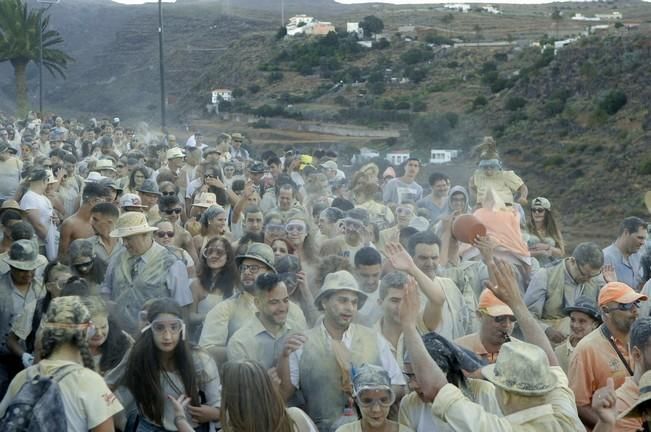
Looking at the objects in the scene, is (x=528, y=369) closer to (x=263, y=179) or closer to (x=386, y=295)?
(x=386, y=295)

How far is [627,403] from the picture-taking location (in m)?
5.57

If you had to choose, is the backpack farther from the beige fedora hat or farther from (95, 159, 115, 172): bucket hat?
(95, 159, 115, 172): bucket hat

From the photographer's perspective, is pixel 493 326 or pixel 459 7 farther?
pixel 459 7

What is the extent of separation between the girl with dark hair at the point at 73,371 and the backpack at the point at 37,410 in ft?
0.13

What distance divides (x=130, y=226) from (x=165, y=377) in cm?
244

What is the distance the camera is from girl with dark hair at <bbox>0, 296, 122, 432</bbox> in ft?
15.8

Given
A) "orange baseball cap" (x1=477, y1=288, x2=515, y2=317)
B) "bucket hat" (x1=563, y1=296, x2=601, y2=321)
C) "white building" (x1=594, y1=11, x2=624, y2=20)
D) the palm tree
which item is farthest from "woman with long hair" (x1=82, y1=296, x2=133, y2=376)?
"white building" (x1=594, y1=11, x2=624, y2=20)

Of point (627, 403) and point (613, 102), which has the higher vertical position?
point (627, 403)

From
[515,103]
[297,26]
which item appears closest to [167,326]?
[515,103]

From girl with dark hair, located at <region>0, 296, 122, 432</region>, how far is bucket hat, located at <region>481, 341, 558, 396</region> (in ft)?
5.51

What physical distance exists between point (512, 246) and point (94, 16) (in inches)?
5265

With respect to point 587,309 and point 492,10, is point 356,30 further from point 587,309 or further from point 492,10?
point 587,309

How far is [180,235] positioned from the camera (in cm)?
945

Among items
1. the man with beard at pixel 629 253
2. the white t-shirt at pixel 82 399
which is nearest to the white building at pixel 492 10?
the man with beard at pixel 629 253
